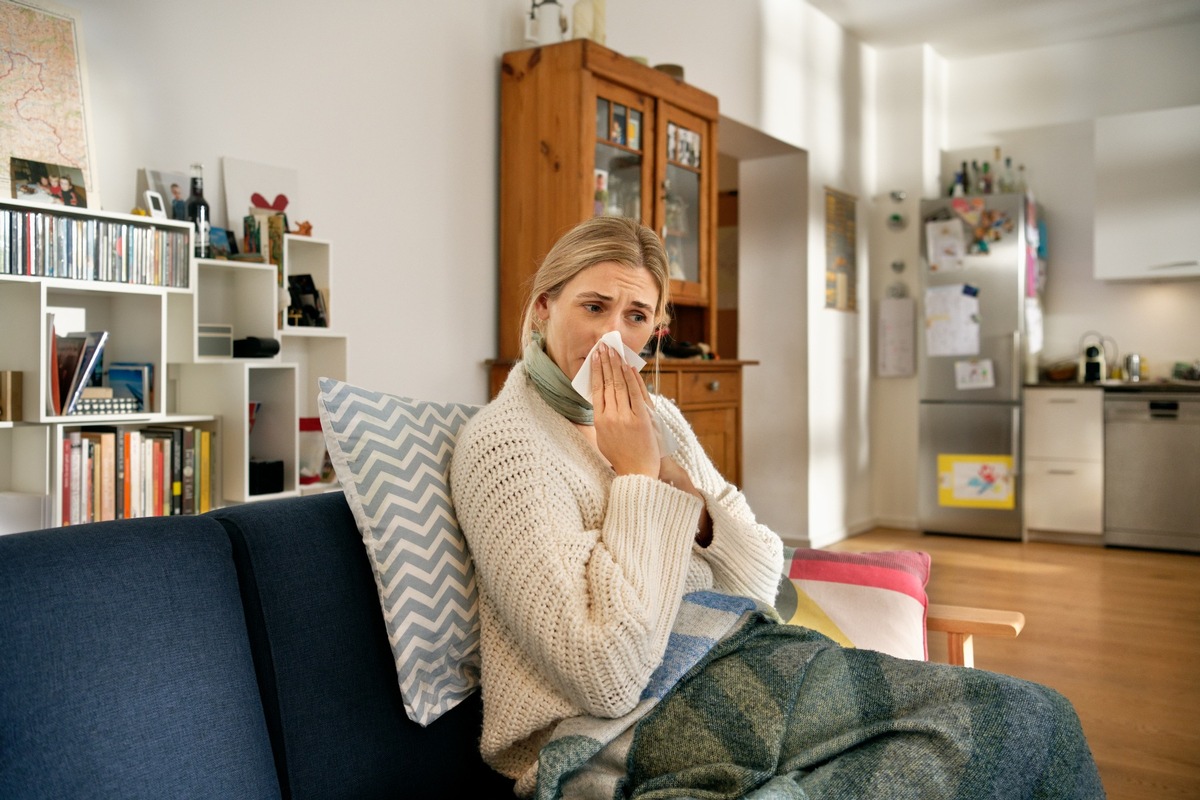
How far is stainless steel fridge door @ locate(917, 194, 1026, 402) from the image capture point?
5.50 metres

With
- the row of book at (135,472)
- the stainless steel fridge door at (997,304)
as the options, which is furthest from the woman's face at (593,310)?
the stainless steel fridge door at (997,304)

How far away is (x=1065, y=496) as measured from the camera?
5.54 meters

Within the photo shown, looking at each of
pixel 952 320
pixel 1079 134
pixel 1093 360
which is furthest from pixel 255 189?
pixel 1079 134

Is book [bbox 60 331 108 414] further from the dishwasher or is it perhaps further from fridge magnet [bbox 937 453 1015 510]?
the dishwasher

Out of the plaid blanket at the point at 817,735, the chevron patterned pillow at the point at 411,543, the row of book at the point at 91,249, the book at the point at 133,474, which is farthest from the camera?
the book at the point at 133,474

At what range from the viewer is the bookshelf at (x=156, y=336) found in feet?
6.79

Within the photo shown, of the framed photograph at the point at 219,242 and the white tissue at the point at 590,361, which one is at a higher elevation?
the framed photograph at the point at 219,242

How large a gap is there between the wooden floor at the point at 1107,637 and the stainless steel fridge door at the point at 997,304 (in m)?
0.90

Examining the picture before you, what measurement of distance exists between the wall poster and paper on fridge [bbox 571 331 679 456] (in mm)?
4177

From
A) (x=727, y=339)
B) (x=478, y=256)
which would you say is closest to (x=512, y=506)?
(x=478, y=256)

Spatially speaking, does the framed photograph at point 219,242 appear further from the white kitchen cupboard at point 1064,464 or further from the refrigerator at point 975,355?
the white kitchen cupboard at point 1064,464

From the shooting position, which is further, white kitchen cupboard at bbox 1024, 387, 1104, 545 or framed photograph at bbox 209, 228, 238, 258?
white kitchen cupboard at bbox 1024, 387, 1104, 545

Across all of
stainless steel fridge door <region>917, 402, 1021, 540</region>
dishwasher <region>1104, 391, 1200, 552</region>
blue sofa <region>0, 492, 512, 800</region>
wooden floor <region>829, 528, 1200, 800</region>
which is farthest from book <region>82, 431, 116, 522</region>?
dishwasher <region>1104, 391, 1200, 552</region>

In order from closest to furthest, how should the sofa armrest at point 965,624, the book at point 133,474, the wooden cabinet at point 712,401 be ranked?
the sofa armrest at point 965,624 → the book at point 133,474 → the wooden cabinet at point 712,401
